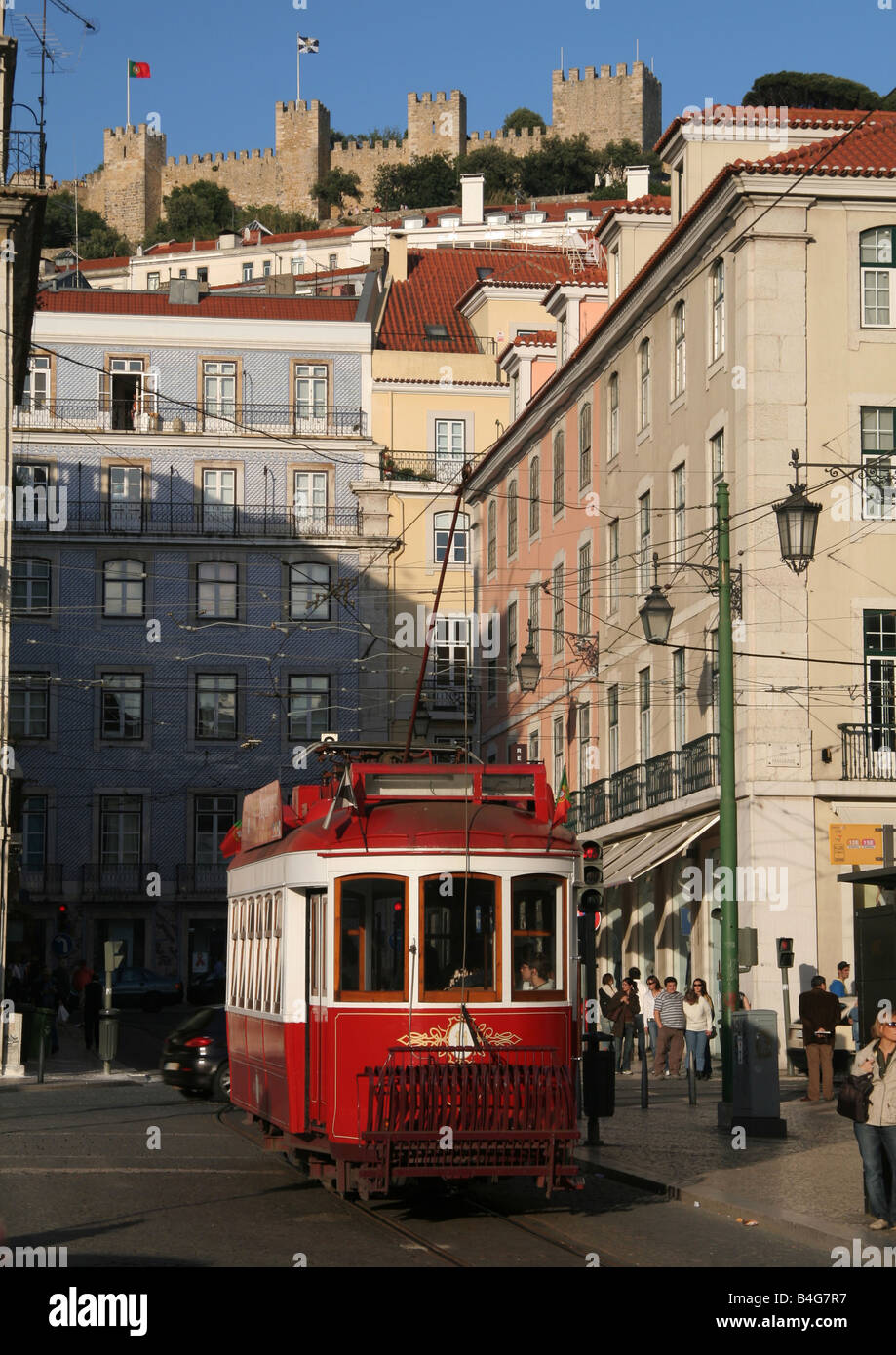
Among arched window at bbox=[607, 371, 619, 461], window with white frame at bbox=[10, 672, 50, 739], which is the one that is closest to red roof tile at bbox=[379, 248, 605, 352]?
window with white frame at bbox=[10, 672, 50, 739]

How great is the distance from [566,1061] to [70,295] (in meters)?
53.8

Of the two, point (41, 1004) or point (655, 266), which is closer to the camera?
point (655, 266)

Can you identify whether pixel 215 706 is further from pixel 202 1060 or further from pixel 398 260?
pixel 202 1060

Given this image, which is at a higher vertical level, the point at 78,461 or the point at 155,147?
the point at 155,147

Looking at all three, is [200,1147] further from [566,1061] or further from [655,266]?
[655,266]

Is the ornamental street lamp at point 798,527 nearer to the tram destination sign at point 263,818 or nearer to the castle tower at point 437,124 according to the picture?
the tram destination sign at point 263,818

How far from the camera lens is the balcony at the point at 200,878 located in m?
60.8

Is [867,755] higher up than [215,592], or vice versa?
[215,592]

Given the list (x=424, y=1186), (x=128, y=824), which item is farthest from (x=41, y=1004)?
(x=424, y=1186)

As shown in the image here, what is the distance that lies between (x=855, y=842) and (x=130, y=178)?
442 feet

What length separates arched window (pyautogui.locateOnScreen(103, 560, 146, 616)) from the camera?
6053 centimetres

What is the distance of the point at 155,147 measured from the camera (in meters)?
158

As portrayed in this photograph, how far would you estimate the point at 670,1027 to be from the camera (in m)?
30.5

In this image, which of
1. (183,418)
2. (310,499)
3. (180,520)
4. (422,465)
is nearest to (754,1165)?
(310,499)
